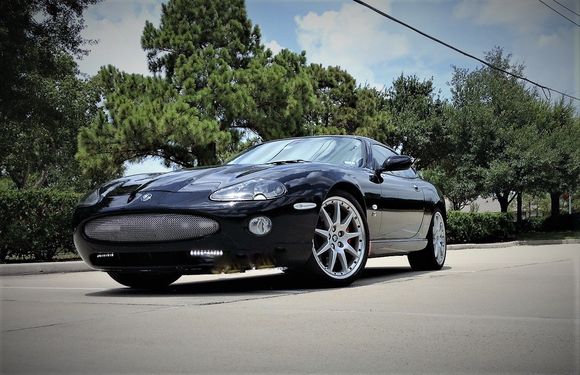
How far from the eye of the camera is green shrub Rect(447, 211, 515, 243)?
23.5m

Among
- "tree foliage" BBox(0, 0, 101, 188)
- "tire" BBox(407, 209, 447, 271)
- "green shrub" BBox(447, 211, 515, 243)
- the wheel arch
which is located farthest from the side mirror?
"green shrub" BBox(447, 211, 515, 243)

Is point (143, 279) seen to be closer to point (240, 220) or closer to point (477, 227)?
point (240, 220)

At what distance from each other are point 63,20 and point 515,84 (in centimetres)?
2311

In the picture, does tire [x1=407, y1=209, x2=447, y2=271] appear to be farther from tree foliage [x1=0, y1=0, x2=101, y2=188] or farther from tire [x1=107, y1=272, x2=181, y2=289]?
→ tree foliage [x1=0, y1=0, x2=101, y2=188]

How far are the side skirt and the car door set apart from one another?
6 centimetres

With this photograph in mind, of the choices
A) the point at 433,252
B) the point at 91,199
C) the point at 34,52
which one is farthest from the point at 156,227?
the point at 34,52

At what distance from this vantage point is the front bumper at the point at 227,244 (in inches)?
205

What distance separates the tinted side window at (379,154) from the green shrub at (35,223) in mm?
5994

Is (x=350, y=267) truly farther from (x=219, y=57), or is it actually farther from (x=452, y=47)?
(x=219, y=57)

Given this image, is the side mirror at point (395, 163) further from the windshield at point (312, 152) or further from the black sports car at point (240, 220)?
the windshield at point (312, 152)

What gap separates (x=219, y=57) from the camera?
77.5ft

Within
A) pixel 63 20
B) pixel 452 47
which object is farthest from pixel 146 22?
pixel 452 47

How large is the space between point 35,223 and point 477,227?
17.8 meters

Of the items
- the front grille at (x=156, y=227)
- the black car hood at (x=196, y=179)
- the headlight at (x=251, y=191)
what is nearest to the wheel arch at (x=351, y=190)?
the black car hood at (x=196, y=179)
